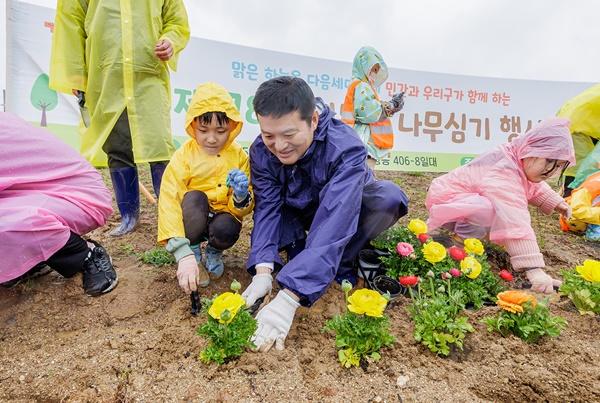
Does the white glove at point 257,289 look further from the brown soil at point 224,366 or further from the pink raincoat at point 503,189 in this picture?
the pink raincoat at point 503,189

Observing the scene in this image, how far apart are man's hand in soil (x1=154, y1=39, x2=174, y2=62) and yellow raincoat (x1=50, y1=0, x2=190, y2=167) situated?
0.14 ft

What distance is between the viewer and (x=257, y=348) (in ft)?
4.86

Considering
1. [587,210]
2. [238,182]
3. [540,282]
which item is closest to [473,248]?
[540,282]

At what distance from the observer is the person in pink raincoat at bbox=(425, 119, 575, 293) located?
2160 millimetres

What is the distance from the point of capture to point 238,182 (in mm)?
1877

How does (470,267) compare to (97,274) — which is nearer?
(470,267)

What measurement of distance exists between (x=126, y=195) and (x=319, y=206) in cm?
157

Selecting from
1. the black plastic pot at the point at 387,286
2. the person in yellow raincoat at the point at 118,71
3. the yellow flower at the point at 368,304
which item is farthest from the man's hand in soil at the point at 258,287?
the person in yellow raincoat at the point at 118,71

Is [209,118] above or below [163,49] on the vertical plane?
below

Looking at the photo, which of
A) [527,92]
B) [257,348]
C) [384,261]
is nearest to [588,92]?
[527,92]

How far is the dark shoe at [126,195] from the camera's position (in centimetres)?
272

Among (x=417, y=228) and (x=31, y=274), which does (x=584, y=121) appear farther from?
(x=31, y=274)

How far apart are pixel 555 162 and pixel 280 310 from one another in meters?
1.85

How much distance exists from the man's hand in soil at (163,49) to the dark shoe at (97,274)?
128 centimetres
